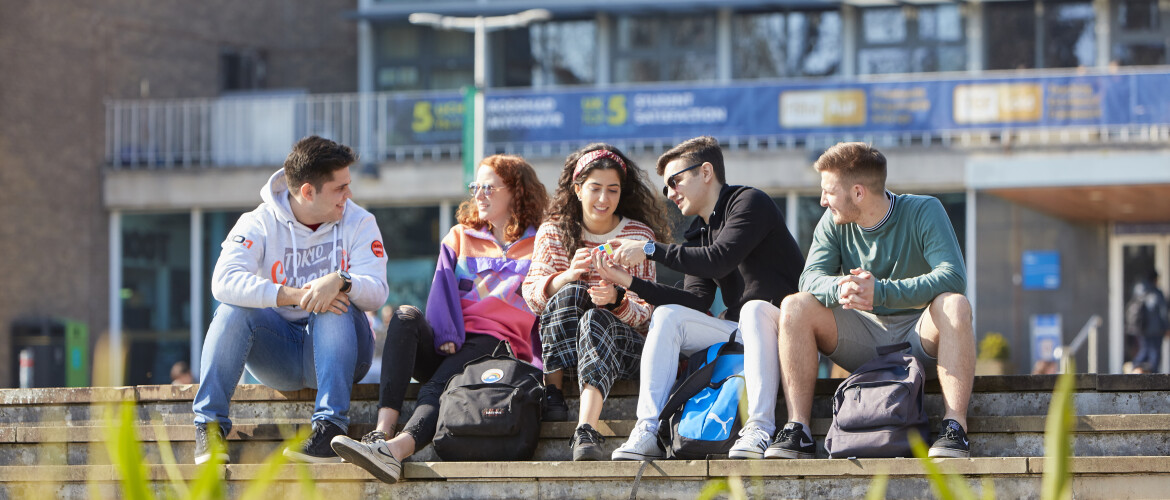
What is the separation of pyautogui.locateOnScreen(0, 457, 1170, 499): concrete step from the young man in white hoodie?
197 millimetres

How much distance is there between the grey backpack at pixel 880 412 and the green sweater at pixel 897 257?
238 millimetres

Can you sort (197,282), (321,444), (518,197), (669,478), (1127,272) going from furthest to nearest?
(197,282)
(1127,272)
(518,197)
(321,444)
(669,478)

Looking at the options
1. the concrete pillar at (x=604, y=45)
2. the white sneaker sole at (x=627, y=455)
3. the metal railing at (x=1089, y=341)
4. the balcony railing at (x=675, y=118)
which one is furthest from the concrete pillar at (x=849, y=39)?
the white sneaker sole at (x=627, y=455)

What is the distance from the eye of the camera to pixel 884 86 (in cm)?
1551

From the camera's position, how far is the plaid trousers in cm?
483

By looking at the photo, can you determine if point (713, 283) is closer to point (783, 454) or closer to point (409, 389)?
point (783, 454)

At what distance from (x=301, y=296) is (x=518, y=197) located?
1.13m

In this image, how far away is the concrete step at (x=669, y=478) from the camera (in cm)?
428

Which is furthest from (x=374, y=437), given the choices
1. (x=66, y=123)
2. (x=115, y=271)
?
(x=66, y=123)

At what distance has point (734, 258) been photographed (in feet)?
16.5

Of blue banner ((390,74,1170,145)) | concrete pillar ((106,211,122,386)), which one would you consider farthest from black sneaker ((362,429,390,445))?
concrete pillar ((106,211,122,386))

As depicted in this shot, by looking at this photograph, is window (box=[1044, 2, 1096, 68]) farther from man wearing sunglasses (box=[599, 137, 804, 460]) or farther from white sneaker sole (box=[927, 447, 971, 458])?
white sneaker sole (box=[927, 447, 971, 458])

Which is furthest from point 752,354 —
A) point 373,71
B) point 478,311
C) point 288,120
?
point 373,71

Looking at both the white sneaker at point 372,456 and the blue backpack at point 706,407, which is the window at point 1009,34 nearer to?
the blue backpack at point 706,407
